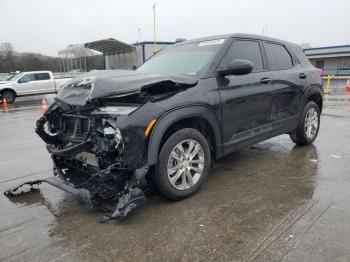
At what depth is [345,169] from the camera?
176 inches

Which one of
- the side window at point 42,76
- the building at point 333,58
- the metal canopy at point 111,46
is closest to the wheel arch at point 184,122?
the side window at point 42,76

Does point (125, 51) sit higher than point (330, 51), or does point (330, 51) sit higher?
point (125, 51)

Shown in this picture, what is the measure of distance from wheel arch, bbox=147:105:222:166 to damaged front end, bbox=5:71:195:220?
0.27 feet

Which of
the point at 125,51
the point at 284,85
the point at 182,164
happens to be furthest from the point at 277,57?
the point at 125,51

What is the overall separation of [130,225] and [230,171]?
199cm

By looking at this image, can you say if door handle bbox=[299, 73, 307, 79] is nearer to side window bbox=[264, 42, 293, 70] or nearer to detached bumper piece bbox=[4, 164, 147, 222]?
side window bbox=[264, 42, 293, 70]

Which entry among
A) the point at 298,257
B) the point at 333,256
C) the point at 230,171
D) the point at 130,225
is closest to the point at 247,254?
the point at 298,257

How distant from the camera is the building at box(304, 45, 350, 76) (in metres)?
36.0

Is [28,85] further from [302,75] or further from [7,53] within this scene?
[7,53]

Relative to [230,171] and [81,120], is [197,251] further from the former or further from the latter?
[230,171]

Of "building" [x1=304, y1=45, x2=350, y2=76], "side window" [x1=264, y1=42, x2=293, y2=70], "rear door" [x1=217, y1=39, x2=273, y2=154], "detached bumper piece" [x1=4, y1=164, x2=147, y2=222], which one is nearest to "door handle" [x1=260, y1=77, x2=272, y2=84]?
"rear door" [x1=217, y1=39, x2=273, y2=154]

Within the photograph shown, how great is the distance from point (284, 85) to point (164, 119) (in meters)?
2.53

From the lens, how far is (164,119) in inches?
126

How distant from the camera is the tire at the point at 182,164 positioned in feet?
10.8
